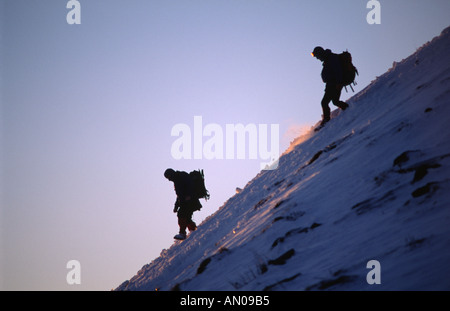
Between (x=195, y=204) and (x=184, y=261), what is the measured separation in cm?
403

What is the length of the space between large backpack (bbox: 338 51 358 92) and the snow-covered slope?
2085 millimetres

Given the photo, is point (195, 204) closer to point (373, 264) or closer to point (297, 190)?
point (297, 190)

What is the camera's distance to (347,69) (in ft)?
37.1

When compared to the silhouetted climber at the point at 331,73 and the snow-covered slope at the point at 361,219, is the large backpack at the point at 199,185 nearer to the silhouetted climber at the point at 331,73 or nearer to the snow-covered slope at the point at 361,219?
the snow-covered slope at the point at 361,219

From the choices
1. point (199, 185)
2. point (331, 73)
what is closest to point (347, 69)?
point (331, 73)

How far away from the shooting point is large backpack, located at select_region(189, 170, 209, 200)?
1257 centimetres

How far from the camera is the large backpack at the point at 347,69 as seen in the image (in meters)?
11.3

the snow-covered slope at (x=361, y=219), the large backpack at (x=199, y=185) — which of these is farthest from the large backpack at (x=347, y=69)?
the large backpack at (x=199, y=185)

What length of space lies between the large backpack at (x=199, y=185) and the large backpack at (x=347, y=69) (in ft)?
19.3

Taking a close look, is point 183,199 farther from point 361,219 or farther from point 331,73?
point 361,219

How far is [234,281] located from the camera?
5133 millimetres

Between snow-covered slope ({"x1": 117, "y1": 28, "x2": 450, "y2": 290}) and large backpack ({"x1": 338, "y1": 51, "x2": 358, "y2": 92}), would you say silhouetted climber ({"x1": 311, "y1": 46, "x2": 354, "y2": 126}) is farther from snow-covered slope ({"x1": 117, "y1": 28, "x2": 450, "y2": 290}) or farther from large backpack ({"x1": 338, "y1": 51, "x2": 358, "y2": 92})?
snow-covered slope ({"x1": 117, "y1": 28, "x2": 450, "y2": 290})

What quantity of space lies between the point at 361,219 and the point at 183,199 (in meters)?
7.99
